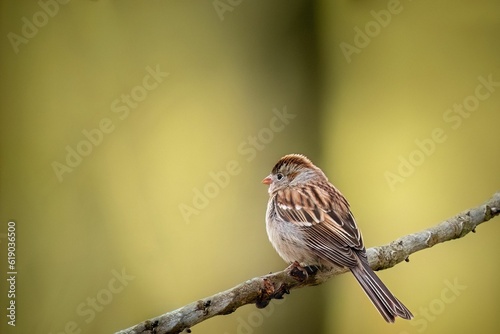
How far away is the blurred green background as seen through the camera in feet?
5.57

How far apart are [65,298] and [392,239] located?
0.99 m
